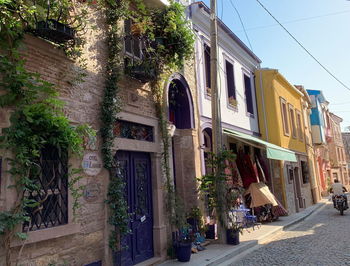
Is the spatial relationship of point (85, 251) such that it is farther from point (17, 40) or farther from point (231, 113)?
point (231, 113)

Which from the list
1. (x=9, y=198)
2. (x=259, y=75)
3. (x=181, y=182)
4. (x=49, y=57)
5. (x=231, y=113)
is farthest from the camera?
(x=259, y=75)

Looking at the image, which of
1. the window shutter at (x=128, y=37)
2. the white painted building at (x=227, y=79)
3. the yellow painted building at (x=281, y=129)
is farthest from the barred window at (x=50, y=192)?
the yellow painted building at (x=281, y=129)

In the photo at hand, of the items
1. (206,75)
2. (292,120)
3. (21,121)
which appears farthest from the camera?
(292,120)

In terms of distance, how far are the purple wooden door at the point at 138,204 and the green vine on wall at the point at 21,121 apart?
2042 mm

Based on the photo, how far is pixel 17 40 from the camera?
4.13m

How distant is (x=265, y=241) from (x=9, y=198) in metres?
7.13

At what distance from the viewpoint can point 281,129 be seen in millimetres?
14953

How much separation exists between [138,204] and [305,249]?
416 centimetres

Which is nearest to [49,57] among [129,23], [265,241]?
[129,23]

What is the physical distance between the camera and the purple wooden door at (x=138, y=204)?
6.05 m

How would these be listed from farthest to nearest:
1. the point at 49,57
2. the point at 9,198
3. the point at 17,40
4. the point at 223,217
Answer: the point at 223,217, the point at 49,57, the point at 17,40, the point at 9,198

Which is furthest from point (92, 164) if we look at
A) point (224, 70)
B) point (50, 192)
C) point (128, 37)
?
point (224, 70)

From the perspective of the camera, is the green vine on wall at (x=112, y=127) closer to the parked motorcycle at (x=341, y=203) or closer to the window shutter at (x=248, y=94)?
the window shutter at (x=248, y=94)

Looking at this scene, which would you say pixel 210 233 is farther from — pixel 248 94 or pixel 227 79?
pixel 248 94
